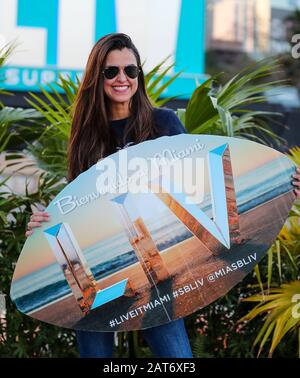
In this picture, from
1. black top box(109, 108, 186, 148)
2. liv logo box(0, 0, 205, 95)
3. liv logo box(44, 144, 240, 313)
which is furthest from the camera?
liv logo box(0, 0, 205, 95)

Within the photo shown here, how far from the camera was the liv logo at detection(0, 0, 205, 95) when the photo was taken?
815cm

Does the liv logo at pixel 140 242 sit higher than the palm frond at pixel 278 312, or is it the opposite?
the liv logo at pixel 140 242

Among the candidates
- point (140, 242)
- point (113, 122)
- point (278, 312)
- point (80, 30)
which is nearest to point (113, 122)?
point (113, 122)

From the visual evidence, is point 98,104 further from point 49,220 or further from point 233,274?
point 233,274

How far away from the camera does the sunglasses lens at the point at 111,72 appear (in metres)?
2.38

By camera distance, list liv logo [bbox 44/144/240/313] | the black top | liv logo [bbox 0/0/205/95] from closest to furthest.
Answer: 1. liv logo [bbox 44/144/240/313]
2. the black top
3. liv logo [bbox 0/0/205/95]

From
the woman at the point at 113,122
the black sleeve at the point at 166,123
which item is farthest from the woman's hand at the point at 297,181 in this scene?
the black sleeve at the point at 166,123

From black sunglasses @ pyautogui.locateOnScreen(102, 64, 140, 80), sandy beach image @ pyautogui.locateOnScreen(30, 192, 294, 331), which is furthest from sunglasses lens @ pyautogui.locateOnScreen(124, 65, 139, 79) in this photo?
sandy beach image @ pyautogui.locateOnScreen(30, 192, 294, 331)

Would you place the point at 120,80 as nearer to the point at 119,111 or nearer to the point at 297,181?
the point at 119,111

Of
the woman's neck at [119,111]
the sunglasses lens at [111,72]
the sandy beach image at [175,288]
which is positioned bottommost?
the sandy beach image at [175,288]

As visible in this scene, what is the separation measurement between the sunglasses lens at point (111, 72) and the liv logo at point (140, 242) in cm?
39

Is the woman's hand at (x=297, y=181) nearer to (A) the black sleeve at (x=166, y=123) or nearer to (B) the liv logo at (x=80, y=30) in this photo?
(A) the black sleeve at (x=166, y=123)

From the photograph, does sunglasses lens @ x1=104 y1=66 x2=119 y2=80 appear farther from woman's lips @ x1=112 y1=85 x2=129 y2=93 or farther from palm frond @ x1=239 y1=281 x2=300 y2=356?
palm frond @ x1=239 y1=281 x2=300 y2=356

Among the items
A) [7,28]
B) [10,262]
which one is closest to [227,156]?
[10,262]
